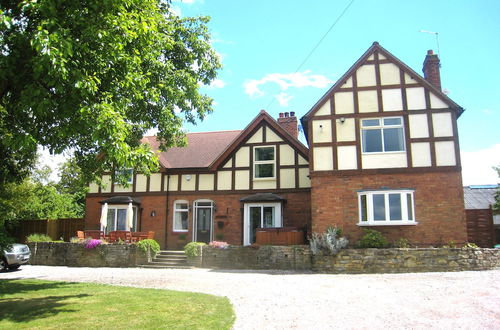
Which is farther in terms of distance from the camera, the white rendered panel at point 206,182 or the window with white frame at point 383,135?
the white rendered panel at point 206,182

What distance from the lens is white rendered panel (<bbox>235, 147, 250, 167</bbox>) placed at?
2261 cm

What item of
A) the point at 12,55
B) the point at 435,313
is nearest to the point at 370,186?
the point at 435,313

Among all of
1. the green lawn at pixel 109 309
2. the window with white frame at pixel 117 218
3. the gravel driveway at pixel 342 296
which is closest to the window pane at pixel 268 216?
the gravel driveway at pixel 342 296

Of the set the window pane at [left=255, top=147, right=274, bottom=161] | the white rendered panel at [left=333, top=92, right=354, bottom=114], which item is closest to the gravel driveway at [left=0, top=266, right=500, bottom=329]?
the white rendered panel at [left=333, top=92, right=354, bottom=114]

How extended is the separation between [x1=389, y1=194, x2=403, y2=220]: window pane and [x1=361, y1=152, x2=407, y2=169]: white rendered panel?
137 cm

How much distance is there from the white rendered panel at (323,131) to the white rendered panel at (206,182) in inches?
280

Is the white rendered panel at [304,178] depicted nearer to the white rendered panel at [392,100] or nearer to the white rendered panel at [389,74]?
the white rendered panel at [392,100]

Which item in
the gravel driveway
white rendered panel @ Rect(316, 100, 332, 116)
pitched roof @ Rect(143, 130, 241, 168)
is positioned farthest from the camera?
pitched roof @ Rect(143, 130, 241, 168)

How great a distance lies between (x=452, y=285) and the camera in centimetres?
1155

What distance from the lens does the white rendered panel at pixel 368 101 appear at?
1828 centimetres

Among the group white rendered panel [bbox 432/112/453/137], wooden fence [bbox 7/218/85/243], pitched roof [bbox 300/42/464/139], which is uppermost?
pitched roof [bbox 300/42/464/139]

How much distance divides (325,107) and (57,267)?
15.0 metres

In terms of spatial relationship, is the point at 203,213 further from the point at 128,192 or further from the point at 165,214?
the point at 128,192

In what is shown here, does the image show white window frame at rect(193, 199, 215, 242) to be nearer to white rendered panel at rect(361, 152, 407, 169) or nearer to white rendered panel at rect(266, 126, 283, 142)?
white rendered panel at rect(266, 126, 283, 142)
